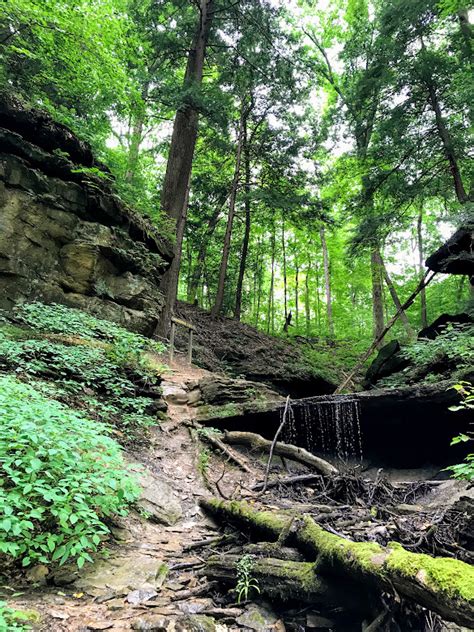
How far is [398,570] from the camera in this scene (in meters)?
2.33

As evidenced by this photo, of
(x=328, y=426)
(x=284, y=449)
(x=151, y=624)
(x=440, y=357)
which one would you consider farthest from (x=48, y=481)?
(x=440, y=357)

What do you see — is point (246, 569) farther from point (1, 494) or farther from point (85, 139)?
point (85, 139)

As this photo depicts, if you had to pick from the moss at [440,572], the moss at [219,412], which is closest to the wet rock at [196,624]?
the moss at [440,572]

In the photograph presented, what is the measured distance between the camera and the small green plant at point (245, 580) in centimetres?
315

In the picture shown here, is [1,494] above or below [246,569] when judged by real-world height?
above

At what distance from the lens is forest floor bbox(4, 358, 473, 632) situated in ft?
8.88

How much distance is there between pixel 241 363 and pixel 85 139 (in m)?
8.79

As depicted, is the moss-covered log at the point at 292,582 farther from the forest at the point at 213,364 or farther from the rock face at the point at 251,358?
the rock face at the point at 251,358

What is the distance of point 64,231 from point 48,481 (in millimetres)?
6183

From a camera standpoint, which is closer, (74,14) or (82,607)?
(82,607)

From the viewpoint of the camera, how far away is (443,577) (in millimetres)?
2111

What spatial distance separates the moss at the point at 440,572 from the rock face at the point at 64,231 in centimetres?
698

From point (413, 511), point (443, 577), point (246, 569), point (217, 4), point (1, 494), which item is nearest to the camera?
point (443, 577)

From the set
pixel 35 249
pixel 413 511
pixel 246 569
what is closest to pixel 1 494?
pixel 246 569
